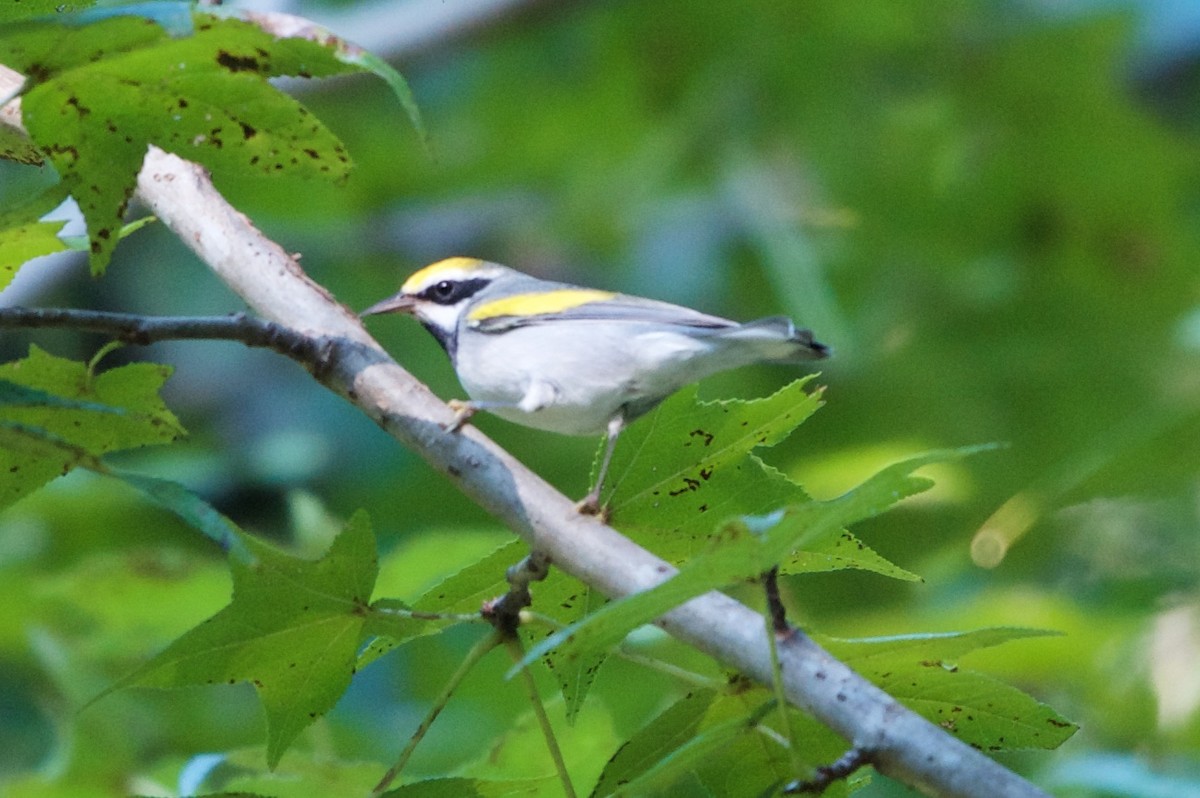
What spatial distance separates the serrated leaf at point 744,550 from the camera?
810 millimetres

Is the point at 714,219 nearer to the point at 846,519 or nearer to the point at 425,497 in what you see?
the point at 425,497

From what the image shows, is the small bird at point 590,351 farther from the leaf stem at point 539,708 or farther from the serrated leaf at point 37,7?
the serrated leaf at point 37,7

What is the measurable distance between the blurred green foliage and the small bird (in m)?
0.87

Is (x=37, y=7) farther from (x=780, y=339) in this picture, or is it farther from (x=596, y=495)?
(x=780, y=339)

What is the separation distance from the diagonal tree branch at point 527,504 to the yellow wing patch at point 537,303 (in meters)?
0.72

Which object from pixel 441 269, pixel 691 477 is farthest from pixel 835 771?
pixel 441 269

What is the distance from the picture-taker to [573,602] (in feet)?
3.78

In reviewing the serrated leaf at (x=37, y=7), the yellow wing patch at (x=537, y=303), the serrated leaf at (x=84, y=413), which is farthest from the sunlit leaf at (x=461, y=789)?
the yellow wing patch at (x=537, y=303)

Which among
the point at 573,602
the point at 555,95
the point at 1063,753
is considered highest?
the point at 573,602

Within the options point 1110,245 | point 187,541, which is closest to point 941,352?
point 1110,245

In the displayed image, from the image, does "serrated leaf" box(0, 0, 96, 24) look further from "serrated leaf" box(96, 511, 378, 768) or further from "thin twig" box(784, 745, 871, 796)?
"thin twig" box(784, 745, 871, 796)

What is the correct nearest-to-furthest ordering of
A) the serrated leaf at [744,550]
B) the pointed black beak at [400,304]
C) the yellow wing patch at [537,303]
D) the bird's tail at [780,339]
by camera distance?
the serrated leaf at [744,550] < the bird's tail at [780,339] < the yellow wing patch at [537,303] < the pointed black beak at [400,304]

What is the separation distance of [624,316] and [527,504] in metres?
0.76

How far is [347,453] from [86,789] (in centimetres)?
237
